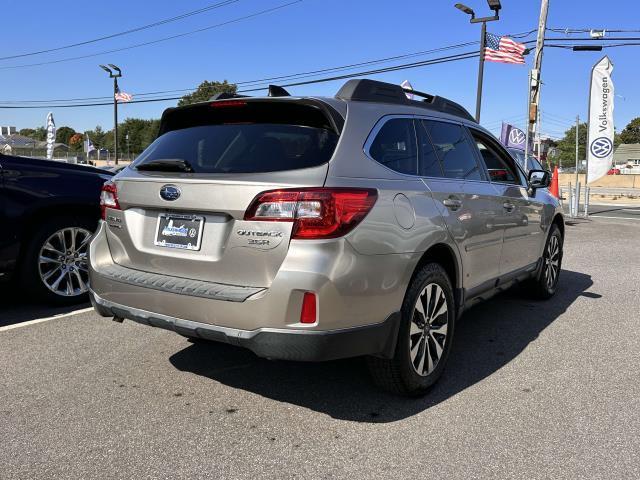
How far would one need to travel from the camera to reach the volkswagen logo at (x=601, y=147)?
16375mm

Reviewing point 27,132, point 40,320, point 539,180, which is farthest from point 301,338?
point 27,132

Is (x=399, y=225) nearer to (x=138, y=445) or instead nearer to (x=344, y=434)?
(x=344, y=434)

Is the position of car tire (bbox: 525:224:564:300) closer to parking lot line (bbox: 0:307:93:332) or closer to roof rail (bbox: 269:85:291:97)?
roof rail (bbox: 269:85:291:97)

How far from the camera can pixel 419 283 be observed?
312cm

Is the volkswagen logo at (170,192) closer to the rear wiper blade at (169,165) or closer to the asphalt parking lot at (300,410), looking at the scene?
the rear wiper blade at (169,165)

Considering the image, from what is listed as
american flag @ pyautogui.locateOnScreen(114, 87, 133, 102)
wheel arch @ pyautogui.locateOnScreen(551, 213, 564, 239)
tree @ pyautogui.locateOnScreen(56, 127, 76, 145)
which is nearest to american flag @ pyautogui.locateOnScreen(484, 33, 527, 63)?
wheel arch @ pyautogui.locateOnScreen(551, 213, 564, 239)

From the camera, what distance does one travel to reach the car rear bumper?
2621 mm

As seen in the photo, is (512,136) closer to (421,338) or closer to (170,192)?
(421,338)

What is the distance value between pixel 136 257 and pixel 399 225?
1499 mm

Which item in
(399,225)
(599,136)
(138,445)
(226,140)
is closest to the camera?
(138,445)

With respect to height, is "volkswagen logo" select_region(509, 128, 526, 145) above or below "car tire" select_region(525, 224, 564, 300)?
above

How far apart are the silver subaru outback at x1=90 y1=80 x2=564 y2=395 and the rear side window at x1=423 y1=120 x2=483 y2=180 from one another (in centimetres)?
2

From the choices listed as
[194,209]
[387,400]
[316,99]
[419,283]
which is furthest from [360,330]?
[316,99]

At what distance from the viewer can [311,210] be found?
8.58 feet
